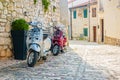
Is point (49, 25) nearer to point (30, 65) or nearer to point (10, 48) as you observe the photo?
point (10, 48)

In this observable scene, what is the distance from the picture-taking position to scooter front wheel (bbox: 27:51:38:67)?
301 inches

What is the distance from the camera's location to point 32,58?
25.4 feet

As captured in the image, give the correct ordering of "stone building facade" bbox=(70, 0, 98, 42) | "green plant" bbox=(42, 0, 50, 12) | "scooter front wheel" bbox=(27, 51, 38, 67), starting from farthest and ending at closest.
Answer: "stone building facade" bbox=(70, 0, 98, 42)
"green plant" bbox=(42, 0, 50, 12)
"scooter front wheel" bbox=(27, 51, 38, 67)

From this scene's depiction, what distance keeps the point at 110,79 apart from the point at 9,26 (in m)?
4.31

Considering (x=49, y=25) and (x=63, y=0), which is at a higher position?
(x=63, y=0)

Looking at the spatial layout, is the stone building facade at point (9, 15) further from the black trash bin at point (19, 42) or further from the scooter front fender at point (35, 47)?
the scooter front fender at point (35, 47)

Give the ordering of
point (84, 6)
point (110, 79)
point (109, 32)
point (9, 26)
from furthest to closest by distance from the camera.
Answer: point (84, 6), point (109, 32), point (9, 26), point (110, 79)

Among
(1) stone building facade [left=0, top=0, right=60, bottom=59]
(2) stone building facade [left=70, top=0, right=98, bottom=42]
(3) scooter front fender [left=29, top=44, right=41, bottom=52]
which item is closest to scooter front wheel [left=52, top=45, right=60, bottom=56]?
(1) stone building facade [left=0, top=0, right=60, bottom=59]

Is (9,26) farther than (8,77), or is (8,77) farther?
(9,26)

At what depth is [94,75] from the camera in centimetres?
642

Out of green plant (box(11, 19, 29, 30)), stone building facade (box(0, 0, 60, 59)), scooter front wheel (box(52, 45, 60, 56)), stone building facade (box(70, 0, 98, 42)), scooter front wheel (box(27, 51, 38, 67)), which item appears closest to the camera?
scooter front wheel (box(27, 51, 38, 67))

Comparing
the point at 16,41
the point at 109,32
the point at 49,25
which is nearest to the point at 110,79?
the point at 16,41

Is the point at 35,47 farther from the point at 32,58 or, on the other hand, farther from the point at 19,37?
the point at 19,37

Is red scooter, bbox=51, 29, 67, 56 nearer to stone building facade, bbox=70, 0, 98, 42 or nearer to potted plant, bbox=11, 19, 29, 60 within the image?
potted plant, bbox=11, 19, 29, 60
